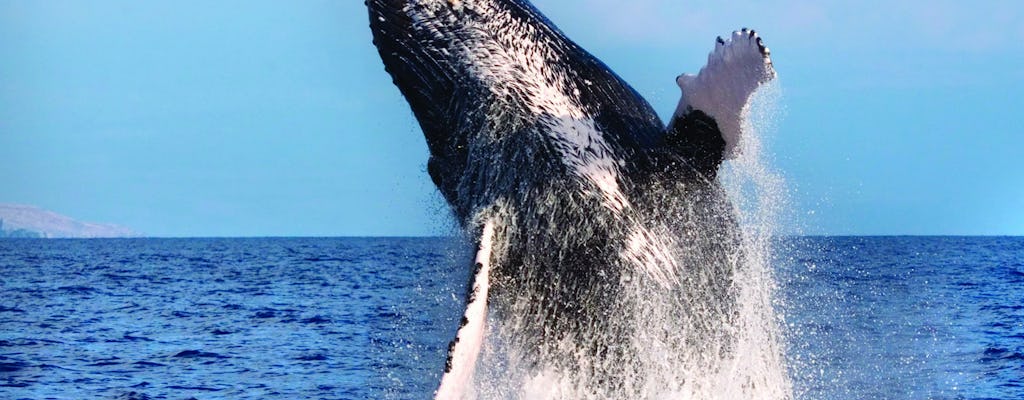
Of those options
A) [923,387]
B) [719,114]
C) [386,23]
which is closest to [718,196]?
[719,114]

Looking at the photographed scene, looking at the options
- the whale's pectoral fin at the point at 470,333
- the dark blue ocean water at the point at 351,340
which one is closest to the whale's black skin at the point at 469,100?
the whale's pectoral fin at the point at 470,333

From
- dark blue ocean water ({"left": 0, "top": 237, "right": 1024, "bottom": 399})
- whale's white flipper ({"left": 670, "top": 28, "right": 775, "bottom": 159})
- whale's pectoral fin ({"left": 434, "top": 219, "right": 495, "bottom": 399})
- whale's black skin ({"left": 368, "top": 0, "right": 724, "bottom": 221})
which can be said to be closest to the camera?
whale's pectoral fin ({"left": 434, "top": 219, "right": 495, "bottom": 399})

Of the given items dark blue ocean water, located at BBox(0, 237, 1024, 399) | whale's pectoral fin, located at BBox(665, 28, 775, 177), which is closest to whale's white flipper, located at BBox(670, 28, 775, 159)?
whale's pectoral fin, located at BBox(665, 28, 775, 177)

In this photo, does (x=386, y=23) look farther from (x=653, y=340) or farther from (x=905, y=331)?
(x=905, y=331)

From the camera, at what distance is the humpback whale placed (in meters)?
6.46

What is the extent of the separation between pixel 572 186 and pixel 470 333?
3.65 ft

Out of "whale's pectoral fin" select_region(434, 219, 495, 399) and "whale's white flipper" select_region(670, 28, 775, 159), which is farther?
"whale's white flipper" select_region(670, 28, 775, 159)

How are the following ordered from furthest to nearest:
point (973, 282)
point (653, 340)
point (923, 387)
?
point (973, 282)
point (923, 387)
point (653, 340)

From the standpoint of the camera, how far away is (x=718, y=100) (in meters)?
6.83

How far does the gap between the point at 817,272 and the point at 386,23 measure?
194 ft

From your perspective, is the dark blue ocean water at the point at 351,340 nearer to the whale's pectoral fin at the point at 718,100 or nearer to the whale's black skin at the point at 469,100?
the whale's black skin at the point at 469,100

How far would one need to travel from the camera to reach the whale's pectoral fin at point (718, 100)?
21.3 feet

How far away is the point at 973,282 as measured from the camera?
4800 centimetres

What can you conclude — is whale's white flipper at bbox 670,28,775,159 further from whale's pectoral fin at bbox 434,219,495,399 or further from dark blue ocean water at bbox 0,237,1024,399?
dark blue ocean water at bbox 0,237,1024,399
